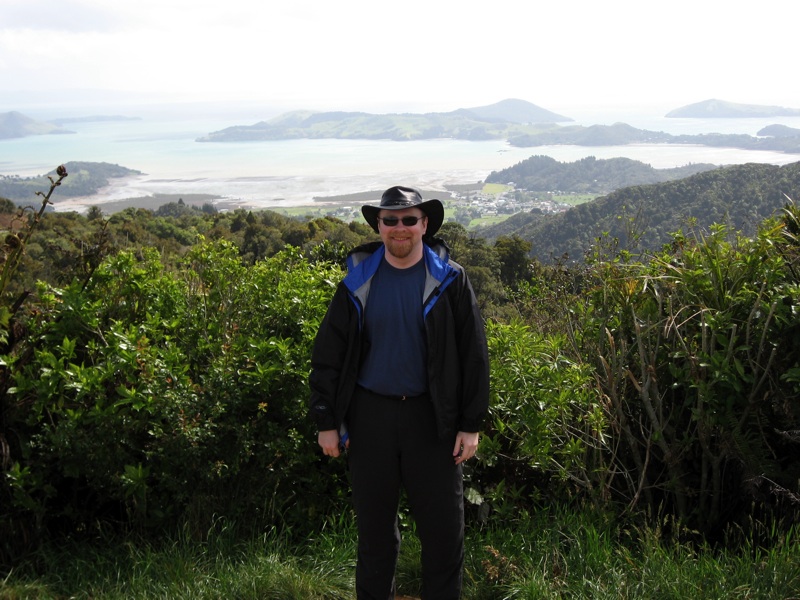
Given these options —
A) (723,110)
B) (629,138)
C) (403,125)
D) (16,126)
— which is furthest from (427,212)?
(16,126)

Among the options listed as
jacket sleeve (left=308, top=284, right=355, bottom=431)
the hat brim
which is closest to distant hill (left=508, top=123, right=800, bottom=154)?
the hat brim

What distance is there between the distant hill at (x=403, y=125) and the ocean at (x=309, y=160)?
17.6 ft

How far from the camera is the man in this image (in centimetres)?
239

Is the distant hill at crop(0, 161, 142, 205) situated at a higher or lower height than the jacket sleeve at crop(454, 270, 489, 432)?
higher

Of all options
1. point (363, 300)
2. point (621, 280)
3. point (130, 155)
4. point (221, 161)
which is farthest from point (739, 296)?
point (130, 155)

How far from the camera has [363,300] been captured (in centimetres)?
245

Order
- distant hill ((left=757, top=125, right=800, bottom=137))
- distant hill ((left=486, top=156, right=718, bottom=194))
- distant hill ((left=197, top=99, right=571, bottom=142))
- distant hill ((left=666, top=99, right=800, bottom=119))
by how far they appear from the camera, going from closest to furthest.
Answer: distant hill ((left=757, top=125, right=800, bottom=137)), distant hill ((left=486, top=156, right=718, bottom=194)), distant hill ((left=666, top=99, right=800, bottom=119)), distant hill ((left=197, top=99, right=571, bottom=142))

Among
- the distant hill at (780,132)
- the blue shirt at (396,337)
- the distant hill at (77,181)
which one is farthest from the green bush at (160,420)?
the distant hill at (77,181)

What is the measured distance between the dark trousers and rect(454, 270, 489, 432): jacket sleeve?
13 centimetres

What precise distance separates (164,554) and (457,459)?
1.37 m

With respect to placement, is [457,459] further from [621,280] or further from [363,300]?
[621,280]

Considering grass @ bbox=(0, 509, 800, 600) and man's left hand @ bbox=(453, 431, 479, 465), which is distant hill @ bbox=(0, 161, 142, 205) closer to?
grass @ bbox=(0, 509, 800, 600)

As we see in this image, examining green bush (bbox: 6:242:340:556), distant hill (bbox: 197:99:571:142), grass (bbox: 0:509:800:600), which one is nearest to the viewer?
grass (bbox: 0:509:800:600)

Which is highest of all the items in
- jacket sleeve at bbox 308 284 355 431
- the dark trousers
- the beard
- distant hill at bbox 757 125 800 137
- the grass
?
distant hill at bbox 757 125 800 137
